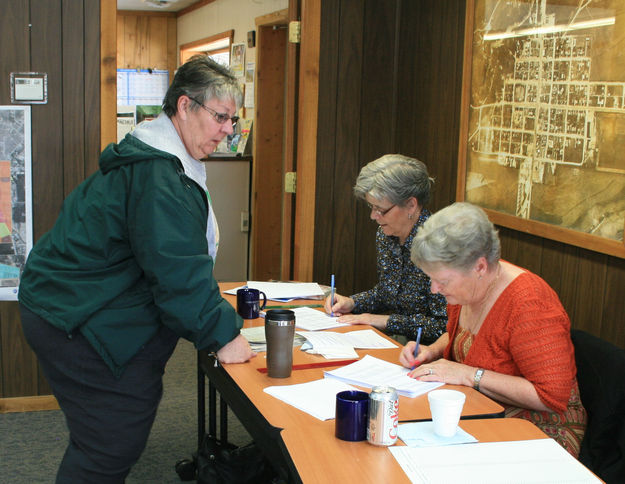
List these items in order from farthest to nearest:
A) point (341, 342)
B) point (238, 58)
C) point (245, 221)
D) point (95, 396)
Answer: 1. point (238, 58)
2. point (245, 221)
3. point (341, 342)
4. point (95, 396)

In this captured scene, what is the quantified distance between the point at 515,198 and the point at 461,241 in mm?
1213

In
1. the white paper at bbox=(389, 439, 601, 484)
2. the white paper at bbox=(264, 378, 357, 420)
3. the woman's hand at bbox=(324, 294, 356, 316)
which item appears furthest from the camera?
the woman's hand at bbox=(324, 294, 356, 316)

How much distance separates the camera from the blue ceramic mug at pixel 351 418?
1.54 meters

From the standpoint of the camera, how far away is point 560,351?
6.21ft

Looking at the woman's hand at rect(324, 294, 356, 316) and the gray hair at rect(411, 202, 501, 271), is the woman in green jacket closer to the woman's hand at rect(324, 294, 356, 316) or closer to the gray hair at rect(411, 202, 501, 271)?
the gray hair at rect(411, 202, 501, 271)

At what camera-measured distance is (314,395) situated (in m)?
1.83

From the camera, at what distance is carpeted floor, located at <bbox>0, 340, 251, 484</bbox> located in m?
2.95

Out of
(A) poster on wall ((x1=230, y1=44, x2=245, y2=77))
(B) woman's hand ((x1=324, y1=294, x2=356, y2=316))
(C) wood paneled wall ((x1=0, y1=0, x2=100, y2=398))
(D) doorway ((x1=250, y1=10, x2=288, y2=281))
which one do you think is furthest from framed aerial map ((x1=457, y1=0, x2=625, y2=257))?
(A) poster on wall ((x1=230, y1=44, x2=245, y2=77))

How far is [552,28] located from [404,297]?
119cm

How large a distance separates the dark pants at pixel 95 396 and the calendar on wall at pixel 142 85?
7.59 m

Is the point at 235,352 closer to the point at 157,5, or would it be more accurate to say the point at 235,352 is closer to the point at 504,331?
the point at 504,331

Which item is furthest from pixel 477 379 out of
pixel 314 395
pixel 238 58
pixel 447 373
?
pixel 238 58

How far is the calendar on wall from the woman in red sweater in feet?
25.4

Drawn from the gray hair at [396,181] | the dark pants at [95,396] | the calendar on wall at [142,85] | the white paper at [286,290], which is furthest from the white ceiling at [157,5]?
the dark pants at [95,396]
